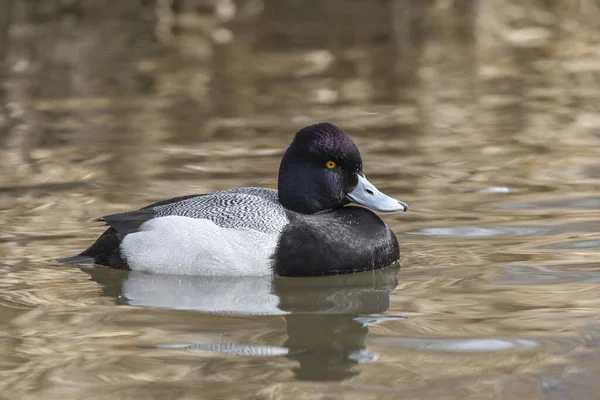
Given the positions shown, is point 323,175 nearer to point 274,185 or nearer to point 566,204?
point 566,204

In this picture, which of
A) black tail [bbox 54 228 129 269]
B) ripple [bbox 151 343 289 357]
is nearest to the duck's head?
black tail [bbox 54 228 129 269]

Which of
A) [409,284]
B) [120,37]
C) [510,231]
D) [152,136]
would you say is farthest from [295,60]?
[409,284]

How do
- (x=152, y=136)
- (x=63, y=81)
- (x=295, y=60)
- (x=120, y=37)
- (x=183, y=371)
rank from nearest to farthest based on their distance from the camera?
(x=183, y=371) < (x=152, y=136) < (x=63, y=81) < (x=295, y=60) < (x=120, y=37)

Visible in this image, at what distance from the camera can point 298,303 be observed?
6.56 m

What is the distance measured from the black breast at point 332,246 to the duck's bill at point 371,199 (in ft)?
0.33

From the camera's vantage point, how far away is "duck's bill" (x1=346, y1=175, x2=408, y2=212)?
287 inches

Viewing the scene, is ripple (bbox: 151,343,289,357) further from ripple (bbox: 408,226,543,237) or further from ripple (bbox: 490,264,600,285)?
ripple (bbox: 408,226,543,237)

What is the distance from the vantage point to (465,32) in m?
19.0

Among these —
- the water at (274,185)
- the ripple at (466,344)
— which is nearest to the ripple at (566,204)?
the water at (274,185)

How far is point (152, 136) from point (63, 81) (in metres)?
3.96

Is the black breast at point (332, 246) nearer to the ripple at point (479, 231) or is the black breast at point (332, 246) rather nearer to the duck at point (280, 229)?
the duck at point (280, 229)

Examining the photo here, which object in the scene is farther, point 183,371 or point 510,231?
point 510,231

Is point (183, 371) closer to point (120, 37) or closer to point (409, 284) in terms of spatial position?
point (409, 284)

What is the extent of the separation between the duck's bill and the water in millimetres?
389
